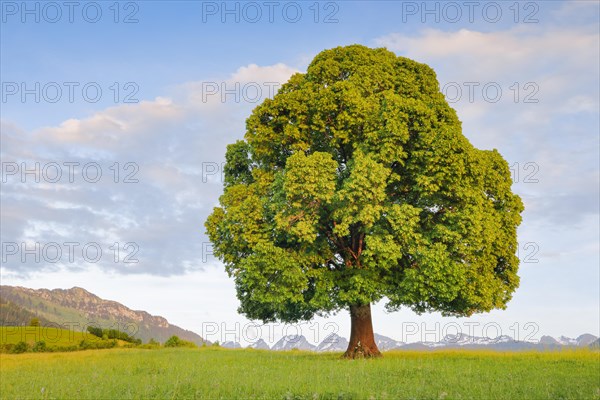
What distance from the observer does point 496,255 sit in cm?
3177

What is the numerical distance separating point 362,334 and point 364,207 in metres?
10.1

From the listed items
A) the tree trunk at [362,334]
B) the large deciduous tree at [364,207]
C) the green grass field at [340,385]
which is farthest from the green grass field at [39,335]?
the green grass field at [340,385]

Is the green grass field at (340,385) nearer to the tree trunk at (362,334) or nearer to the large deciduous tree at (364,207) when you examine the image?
the large deciduous tree at (364,207)

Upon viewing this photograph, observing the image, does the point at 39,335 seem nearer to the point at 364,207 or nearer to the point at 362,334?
the point at 362,334

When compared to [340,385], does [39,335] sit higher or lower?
lower

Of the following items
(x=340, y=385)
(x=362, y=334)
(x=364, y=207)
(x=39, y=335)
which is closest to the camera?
(x=340, y=385)

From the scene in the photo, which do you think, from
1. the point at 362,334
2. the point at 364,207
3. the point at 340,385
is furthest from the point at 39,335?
the point at 340,385

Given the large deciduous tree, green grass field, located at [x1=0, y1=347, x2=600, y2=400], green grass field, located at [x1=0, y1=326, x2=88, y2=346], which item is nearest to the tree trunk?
the large deciduous tree

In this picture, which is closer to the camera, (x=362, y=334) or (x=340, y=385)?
(x=340, y=385)

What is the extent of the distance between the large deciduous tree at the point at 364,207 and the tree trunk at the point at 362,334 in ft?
0.24

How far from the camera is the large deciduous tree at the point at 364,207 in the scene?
27453 millimetres

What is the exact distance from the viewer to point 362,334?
108 feet

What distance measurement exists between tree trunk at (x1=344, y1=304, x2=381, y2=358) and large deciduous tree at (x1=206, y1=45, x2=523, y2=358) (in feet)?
0.24

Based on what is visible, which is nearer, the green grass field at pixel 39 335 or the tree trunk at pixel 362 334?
the tree trunk at pixel 362 334
